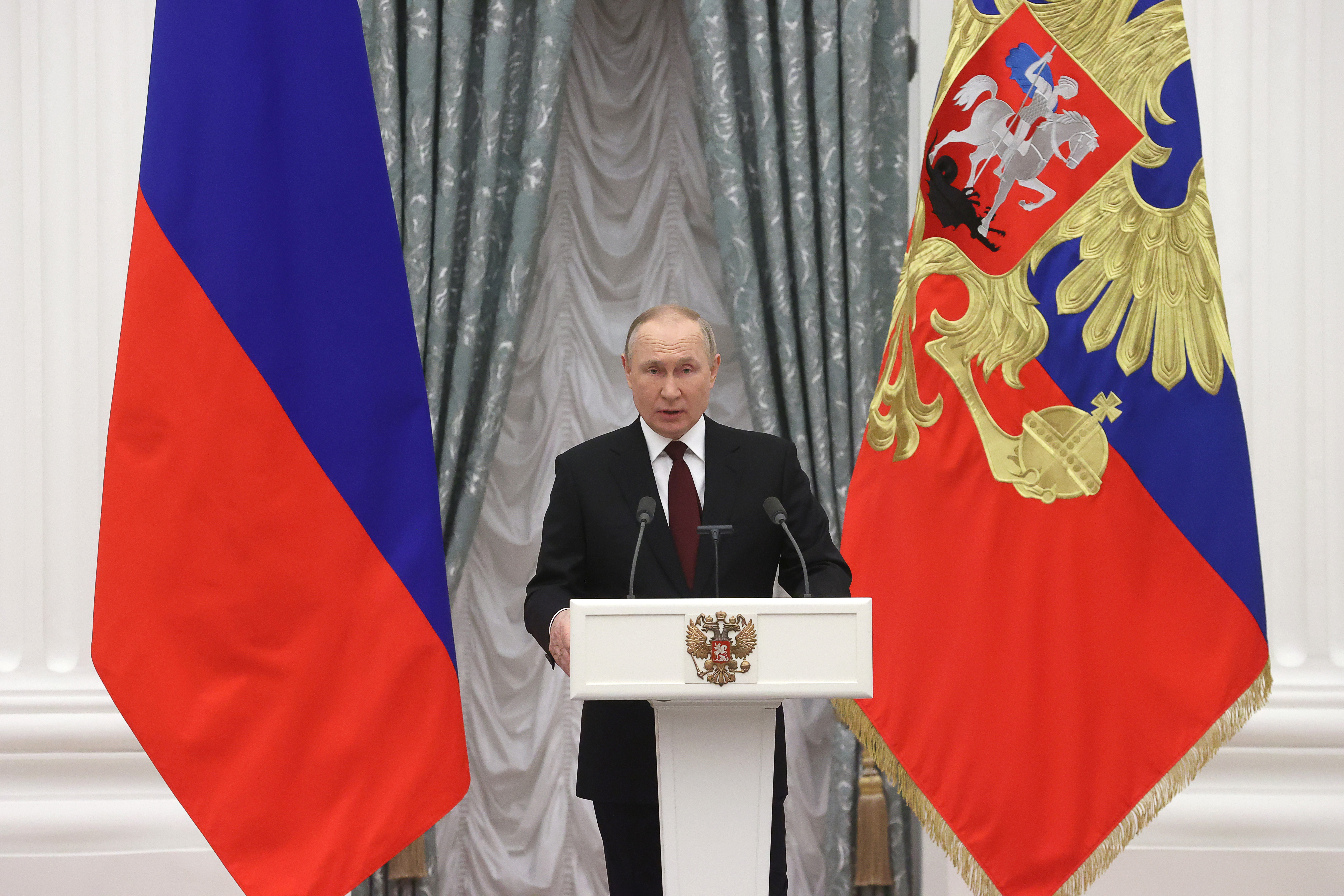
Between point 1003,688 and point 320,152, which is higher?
point 320,152

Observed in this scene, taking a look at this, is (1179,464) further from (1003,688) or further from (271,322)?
(271,322)

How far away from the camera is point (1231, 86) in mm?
3490

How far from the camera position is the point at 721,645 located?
1.72m

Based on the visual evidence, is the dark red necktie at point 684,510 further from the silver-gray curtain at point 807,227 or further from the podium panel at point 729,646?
the silver-gray curtain at point 807,227

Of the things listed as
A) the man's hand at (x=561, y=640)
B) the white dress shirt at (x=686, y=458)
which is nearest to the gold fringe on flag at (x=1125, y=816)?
the white dress shirt at (x=686, y=458)

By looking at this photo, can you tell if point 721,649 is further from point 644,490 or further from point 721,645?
point 644,490

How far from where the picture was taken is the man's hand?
6.57 feet

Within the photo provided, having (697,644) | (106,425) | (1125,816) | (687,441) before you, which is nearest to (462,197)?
(106,425)

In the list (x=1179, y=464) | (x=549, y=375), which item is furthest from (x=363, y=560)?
(x=1179, y=464)

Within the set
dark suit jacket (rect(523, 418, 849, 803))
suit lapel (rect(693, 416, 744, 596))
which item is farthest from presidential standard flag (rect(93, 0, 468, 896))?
suit lapel (rect(693, 416, 744, 596))

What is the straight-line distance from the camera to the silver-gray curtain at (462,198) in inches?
133

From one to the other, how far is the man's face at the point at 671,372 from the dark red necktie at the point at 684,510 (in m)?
0.05

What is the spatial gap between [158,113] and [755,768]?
1.79 metres

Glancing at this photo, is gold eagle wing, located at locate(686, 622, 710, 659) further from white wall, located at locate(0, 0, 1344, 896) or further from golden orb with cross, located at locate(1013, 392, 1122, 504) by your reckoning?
white wall, located at locate(0, 0, 1344, 896)
